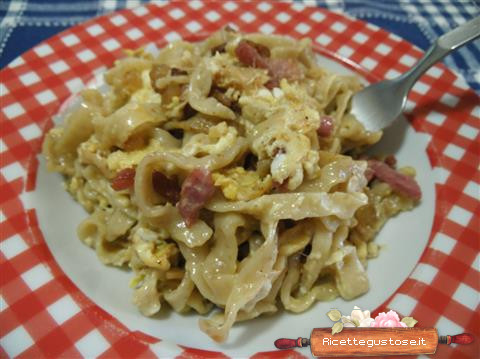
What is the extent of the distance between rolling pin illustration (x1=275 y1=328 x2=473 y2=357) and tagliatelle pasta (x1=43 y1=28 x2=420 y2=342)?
0.33 metres

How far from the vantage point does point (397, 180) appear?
2609mm

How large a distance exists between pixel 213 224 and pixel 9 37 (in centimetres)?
265

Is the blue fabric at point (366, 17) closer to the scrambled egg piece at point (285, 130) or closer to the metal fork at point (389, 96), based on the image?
the metal fork at point (389, 96)

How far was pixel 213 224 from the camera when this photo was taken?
2.26 metres

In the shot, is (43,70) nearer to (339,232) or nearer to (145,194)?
(145,194)

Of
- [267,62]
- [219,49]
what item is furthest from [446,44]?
[219,49]

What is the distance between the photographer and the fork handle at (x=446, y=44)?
2623mm

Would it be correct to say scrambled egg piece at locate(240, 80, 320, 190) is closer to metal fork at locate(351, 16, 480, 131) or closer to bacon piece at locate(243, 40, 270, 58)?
bacon piece at locate(243, 40, 270, 58)

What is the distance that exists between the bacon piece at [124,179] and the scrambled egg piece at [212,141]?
271 millimetres

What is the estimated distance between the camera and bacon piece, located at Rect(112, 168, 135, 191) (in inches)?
90.0

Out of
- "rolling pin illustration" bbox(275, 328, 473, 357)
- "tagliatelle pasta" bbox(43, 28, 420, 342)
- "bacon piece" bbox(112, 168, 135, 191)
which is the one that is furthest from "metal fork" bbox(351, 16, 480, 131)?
"bacon piece" bbox(112, 168, 135, 191)

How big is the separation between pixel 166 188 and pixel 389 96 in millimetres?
1440

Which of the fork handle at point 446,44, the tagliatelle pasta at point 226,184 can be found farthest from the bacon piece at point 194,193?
the fork handle at point 446,44

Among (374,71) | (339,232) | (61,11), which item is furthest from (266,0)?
(339,232)
